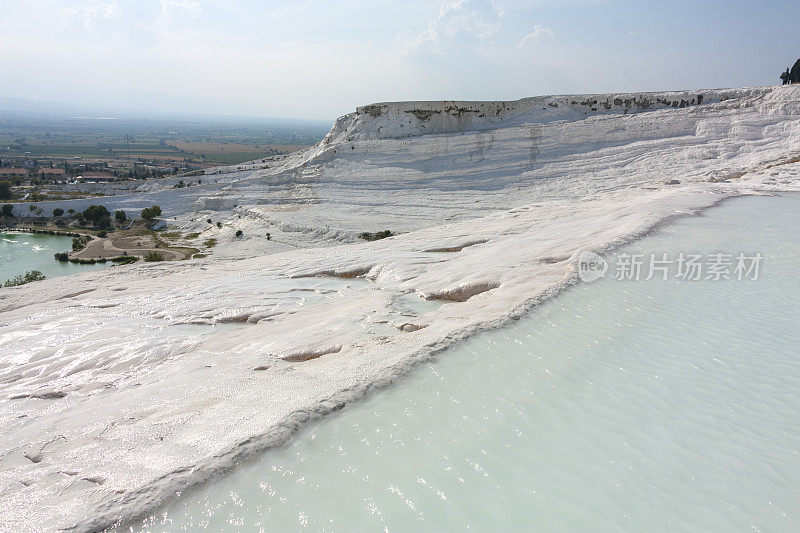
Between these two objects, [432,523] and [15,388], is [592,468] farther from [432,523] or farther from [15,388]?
[15,388]

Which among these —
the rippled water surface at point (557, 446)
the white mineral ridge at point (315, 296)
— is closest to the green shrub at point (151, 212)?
the white mineral ridge at point (315, 296)

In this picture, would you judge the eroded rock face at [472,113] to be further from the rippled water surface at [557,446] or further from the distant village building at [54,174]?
the distant village building at [54,174]

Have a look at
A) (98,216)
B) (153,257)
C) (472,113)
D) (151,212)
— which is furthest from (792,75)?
(98,216)

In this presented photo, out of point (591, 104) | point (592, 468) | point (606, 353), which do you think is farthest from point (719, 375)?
point (591, 104)

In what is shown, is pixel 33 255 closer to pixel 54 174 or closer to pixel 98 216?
pixel 98 216

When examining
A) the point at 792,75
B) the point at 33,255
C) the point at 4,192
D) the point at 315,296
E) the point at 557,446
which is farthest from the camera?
the point at 4,192

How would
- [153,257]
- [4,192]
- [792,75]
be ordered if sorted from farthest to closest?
[4,192], [792,75], [153,257]

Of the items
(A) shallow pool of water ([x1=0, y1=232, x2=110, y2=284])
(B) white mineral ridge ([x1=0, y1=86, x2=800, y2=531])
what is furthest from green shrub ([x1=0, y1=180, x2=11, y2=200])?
(B) white mineral ridge ([x1=0, y1=86, x2=800, y2=531])
